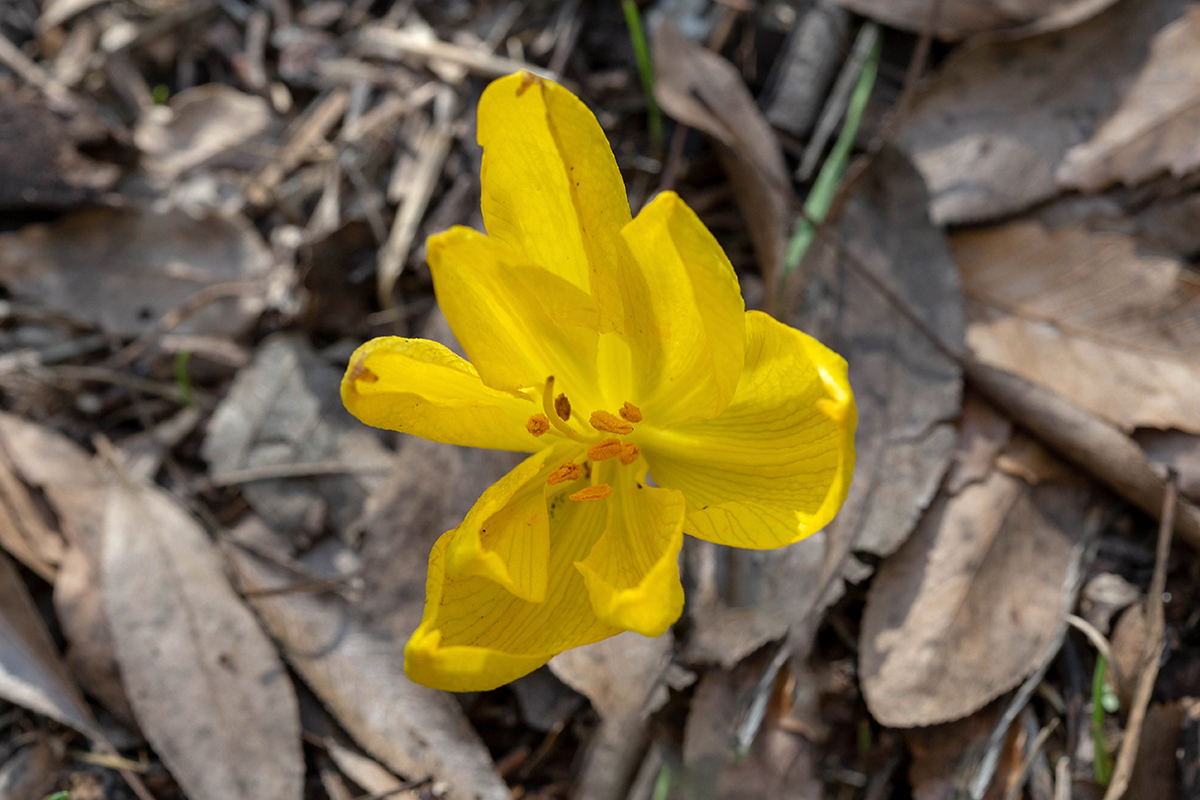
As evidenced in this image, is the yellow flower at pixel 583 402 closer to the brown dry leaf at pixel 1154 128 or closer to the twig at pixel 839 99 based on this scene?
the twig at pixel 839 99

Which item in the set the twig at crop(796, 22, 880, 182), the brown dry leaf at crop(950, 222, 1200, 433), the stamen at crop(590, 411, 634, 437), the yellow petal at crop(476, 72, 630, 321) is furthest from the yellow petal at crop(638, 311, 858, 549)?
the twig at crop(796, 22, 880, 182)

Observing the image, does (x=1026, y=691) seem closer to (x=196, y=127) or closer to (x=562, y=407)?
(x=562, y=407)

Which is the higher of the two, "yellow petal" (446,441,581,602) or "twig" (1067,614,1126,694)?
"yellow petal" (446,441,581,602)

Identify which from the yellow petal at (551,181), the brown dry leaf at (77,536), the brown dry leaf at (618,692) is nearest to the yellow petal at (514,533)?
the yellow petal at (551,181)

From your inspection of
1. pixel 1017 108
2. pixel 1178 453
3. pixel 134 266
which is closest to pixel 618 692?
pixel 1178 453

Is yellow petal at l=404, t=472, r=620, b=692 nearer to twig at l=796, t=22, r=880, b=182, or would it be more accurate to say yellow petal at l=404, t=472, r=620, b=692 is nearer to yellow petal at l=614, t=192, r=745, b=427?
yellow petal at l=614, t=192, r=745, b=427

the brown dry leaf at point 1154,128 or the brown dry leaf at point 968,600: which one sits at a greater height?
the brown dry leaf at point 1154,128
